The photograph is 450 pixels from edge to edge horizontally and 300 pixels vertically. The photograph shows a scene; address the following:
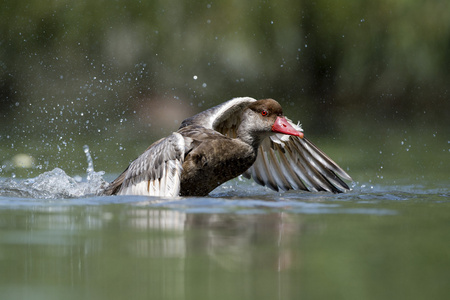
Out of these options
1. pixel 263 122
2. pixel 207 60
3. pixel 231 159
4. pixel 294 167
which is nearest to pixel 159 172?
pixel 231 159

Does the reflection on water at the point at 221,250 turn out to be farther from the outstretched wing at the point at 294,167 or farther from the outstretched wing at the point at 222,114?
the outstretched wing at the point at 222,114

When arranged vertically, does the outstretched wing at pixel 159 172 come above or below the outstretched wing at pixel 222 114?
below

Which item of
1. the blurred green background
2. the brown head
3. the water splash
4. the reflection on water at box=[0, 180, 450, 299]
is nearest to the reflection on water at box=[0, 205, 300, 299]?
the reflection on water at box=[0, 180, 450, 299]

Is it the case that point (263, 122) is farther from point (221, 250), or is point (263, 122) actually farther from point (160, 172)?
point (221, 250)

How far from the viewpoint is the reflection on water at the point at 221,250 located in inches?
121

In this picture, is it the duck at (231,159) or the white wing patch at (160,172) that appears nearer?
the white wing patch at (160,172)

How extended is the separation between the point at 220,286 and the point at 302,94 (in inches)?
602

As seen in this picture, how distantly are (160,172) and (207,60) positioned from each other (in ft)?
37.8

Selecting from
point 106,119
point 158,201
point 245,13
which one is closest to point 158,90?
point 106,119

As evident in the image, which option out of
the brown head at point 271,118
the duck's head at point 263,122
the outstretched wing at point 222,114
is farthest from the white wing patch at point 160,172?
the outstretched wing at point 222,114

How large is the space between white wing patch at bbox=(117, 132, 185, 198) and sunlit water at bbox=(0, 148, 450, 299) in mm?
227

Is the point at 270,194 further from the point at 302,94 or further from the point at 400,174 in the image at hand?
the point at 302,94

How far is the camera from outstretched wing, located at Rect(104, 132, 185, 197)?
20.9 ft

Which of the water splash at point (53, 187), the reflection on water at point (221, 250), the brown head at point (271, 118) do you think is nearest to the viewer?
the reflection on water at point (221, 250)
